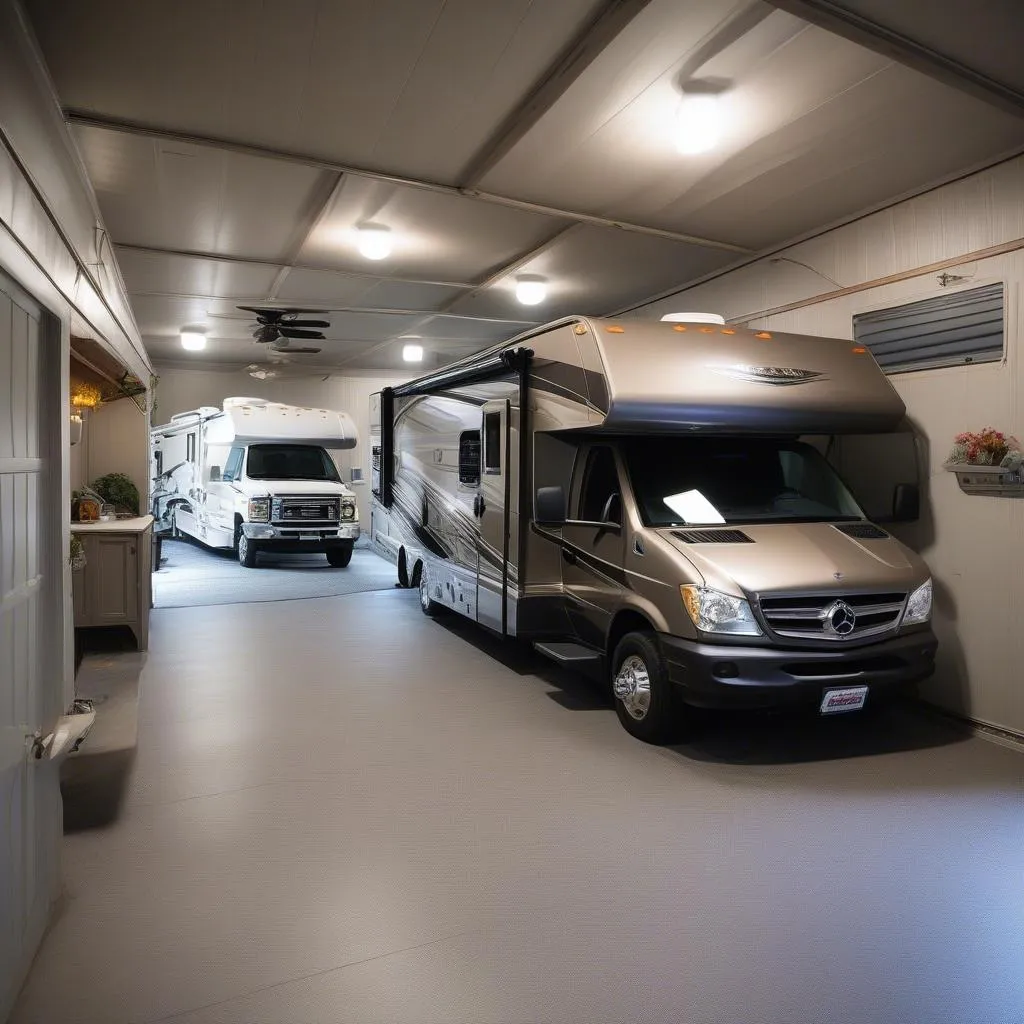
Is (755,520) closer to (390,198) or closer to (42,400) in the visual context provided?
(390,198)

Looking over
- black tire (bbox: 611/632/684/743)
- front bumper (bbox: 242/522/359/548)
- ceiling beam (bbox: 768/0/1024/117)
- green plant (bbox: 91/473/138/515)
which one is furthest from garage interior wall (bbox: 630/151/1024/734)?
A: front bumper (bbox: 242/522/359/548)

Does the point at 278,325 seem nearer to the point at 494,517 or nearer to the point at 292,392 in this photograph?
the point at 494,517

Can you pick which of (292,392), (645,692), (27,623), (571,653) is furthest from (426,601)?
(292,392)

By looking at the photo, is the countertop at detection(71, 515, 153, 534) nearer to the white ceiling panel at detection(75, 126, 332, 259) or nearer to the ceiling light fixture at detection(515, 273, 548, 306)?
the white ceiling panel at detection(75, 126, 332, 259)

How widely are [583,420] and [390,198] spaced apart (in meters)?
2.25

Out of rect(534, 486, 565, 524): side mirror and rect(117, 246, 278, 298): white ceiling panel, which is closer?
rect(534, 486, 565, 524): side mirror

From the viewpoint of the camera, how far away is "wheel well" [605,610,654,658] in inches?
204

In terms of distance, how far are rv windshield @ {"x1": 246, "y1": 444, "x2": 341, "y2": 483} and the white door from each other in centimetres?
Answer: 977

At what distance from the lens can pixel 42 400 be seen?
3133 mm

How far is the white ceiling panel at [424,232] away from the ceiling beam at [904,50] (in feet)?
9.79

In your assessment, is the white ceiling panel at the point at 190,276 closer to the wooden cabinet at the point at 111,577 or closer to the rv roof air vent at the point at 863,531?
the wooden cabinet at the point at 111,577

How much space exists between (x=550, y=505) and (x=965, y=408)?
107 inches

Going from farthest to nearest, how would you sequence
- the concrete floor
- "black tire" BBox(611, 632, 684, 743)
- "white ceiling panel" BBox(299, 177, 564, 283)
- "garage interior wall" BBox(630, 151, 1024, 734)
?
"white ceiling panel" BBox(299, 177, 564, 283)
"garage interior wall" BBox(630, 151, 1024, 734)
"black tire" BBox(611, 632, 684, 743)
the concrete floor

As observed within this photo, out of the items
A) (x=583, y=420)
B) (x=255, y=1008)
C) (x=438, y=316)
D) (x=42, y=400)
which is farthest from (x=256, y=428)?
(x=255, y=1008)
